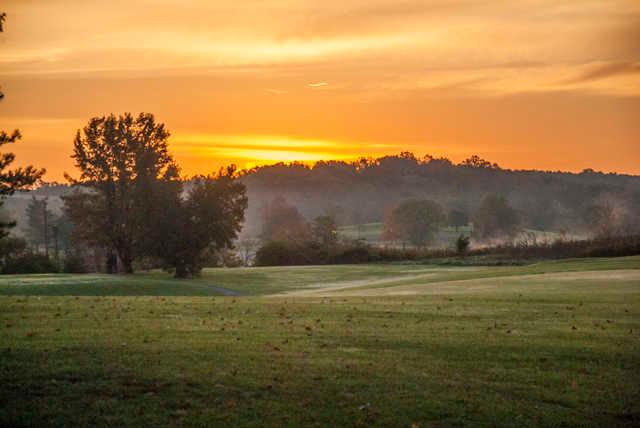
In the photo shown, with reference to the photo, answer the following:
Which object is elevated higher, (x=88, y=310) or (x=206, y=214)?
(x=206, y=214)

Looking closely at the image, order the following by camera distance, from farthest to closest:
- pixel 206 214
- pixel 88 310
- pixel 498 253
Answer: pixel 498 253
pixel 206 214
pixel 88 310

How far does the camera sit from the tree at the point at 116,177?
62438 mm

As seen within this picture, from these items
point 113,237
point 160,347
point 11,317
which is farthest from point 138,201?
point 160,347

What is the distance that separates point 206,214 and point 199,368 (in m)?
46.0

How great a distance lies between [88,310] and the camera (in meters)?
22.4

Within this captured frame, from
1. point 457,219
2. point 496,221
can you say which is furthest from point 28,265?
point 457,219

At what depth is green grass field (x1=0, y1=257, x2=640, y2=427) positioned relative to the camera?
12.1 meters

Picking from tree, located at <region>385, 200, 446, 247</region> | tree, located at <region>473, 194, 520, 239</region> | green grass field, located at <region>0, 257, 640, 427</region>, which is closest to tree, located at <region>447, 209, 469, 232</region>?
tree, located at <region>473, 194, 520, 239</region>

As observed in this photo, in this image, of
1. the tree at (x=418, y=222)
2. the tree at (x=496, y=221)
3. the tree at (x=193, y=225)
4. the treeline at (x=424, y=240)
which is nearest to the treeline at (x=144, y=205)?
the tree at (x=193, y=225)

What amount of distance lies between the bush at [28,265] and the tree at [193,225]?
48.3 ft

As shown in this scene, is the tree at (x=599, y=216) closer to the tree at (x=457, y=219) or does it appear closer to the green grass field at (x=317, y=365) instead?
the tree at (x=457, y=219)

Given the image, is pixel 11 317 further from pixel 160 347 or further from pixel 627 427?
pixel 627 427

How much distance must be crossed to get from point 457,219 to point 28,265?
5724 inches

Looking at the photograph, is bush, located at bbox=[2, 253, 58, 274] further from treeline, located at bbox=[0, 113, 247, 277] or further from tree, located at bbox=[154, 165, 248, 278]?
tree, located at bbox=[154, 165, 248, 278]
